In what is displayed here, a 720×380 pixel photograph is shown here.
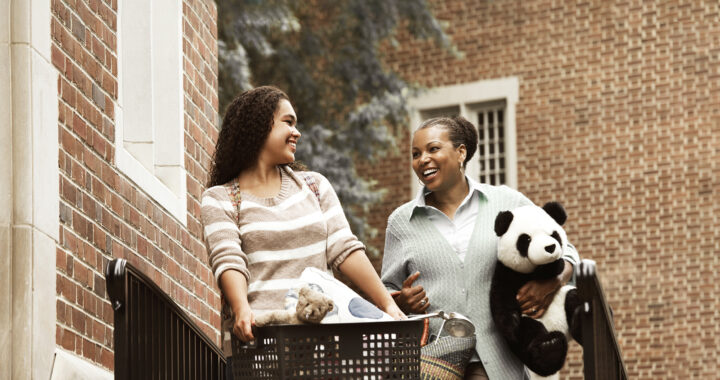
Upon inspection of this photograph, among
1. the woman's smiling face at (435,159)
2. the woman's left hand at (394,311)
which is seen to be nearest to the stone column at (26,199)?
the woman's left hand at (394,311)

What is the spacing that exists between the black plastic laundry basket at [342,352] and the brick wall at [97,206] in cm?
136

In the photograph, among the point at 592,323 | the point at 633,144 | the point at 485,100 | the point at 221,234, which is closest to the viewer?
the point at 592,323

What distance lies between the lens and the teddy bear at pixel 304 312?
4090 mm

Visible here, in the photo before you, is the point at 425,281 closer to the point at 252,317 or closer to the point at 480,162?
the point at 252,317

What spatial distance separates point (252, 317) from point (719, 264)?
13999 mm

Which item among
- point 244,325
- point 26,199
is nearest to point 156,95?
point 26,199

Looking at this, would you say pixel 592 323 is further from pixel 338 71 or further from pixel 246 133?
pixel 338 71

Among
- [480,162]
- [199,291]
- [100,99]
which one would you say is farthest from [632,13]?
[100,99]

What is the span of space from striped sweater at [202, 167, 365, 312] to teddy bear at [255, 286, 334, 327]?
32 centimetres

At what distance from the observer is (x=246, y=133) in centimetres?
483

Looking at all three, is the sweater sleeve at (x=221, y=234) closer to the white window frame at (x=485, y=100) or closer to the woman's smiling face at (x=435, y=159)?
the woman's smiling face at (x=435, y=159)

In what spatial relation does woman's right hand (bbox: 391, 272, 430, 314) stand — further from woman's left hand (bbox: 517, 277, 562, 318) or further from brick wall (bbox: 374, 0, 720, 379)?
brick wall (bbox: 374, 0, 720, 379)

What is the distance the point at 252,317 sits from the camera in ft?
13.9

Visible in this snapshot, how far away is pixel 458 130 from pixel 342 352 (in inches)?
63.1
